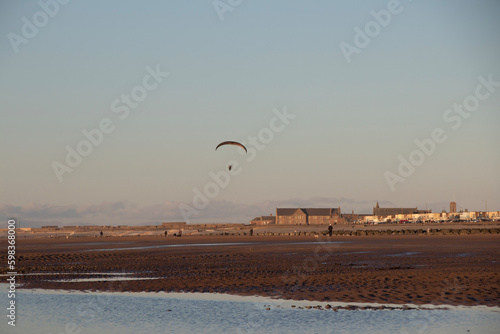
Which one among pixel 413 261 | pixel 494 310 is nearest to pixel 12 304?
pixel 494 310

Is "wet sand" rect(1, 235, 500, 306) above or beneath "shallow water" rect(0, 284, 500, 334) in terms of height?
above

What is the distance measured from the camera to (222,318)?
17781mm

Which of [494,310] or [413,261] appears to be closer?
[494,310]

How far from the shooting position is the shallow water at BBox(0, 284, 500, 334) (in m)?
16.1

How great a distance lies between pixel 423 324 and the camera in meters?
16.3

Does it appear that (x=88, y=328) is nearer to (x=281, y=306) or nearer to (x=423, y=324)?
(x=281, y=306)

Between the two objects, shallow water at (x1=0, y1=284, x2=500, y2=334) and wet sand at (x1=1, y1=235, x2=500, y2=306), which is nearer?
shallow water at (x1=0, y1=284, x2=500, y2=334)

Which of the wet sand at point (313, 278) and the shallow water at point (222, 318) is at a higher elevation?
the wet sand at point (313, 278)

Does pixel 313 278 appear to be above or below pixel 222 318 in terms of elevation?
above

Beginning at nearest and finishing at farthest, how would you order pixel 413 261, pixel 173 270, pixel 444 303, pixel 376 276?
1. pixel 444 303
2. pixel 376 276
3. pixel 173 270
4. pixel 413 261

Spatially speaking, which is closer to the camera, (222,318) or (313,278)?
(222,318)

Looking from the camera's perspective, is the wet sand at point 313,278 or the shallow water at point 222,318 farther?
the wet sand at point 313,278

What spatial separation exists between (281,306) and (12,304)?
966 cm

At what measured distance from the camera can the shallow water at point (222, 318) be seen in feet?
53.0
